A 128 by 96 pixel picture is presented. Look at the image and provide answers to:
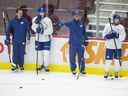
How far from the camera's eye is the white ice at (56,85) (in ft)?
38.0

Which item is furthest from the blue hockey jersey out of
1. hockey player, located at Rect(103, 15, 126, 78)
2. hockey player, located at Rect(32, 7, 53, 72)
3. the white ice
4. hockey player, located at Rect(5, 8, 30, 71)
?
hockey player, located at Rect(103, 15, 126, 78)

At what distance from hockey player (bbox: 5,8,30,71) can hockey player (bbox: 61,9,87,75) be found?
0.93 metres

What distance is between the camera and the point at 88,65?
13.4 m

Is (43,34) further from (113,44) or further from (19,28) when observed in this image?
(113,44)

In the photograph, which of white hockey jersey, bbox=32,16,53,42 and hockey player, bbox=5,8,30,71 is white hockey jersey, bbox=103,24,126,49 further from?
hockey player, bbox=5,8,30,71

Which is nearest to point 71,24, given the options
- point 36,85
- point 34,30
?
point 34,30

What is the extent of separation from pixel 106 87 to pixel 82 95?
0.88m

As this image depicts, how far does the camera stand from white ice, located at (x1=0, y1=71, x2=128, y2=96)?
38.0 ft

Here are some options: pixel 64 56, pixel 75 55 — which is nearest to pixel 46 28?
pixel 64 56

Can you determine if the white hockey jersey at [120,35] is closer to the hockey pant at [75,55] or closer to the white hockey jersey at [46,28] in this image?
the hockey pant at [75,55]

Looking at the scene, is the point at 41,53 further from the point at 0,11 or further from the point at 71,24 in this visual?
the point at 0,11

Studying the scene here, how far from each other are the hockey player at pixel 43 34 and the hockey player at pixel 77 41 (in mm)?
425

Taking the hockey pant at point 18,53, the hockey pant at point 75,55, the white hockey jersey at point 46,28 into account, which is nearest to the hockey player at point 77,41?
the hockey pant at point 75,55

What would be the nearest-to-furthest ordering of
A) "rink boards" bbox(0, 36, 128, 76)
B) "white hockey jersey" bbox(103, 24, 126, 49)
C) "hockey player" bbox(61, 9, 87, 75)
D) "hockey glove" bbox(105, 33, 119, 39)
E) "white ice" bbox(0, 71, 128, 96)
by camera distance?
"white ice" bbox(0, 71, 128, 96)
"hockey glove" bbox(105, 33, 119, 39)
"white hockey jersey" bbox(103, 24, 126, 49)
"hockey player" bbox(61, 9, 87, 75)
"rink boards" bbox(0, 36, 128, 76)
